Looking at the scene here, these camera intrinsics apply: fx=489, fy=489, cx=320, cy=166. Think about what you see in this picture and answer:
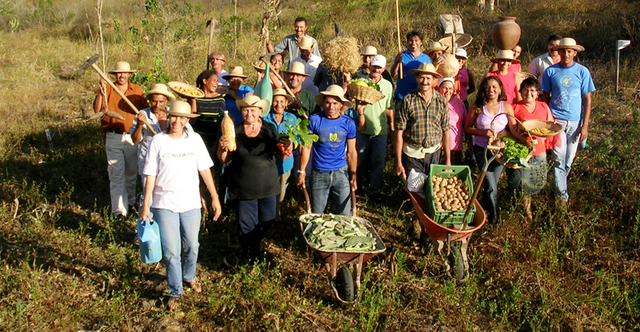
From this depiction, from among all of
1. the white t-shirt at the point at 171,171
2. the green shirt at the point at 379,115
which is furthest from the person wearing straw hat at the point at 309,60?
the white t-shirt at the point at 171,171

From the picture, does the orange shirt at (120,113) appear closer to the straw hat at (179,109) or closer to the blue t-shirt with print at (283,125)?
the blue t-shirt with print at (283,125)

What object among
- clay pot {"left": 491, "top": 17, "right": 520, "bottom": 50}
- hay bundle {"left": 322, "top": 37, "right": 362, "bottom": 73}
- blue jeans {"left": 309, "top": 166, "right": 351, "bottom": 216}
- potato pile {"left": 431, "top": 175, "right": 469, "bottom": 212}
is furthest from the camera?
clay pot {"left": 491, "top": 17, "right": 520, "bottom": 50}

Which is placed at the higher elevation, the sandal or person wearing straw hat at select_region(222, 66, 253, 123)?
person wearing straw hat at select_region(222, 66, 253, 123)

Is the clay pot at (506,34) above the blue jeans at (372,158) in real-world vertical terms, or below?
above

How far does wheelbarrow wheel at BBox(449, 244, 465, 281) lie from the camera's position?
204 inches

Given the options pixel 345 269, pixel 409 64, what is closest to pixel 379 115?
pixel 409 64

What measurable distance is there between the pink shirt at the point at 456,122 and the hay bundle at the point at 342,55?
138 centimetres

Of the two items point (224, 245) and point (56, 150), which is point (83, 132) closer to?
point (56, 150)

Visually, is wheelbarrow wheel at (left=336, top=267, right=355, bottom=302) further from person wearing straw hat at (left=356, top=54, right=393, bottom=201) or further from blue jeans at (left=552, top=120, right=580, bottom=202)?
blue jeans at (left=552, top=120, right=580, bottom=202)

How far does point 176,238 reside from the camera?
461cm

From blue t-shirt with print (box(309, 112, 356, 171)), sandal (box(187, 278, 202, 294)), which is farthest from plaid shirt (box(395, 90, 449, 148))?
sandal (box(187, 278, 202, 294))

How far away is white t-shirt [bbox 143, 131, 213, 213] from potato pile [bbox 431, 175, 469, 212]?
A: 2.62 metres

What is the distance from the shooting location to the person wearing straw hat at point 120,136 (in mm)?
6453

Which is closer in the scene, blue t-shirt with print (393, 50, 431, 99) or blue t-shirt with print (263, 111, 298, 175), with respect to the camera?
blue t-shirt with print (263, 111, 298, 175)
